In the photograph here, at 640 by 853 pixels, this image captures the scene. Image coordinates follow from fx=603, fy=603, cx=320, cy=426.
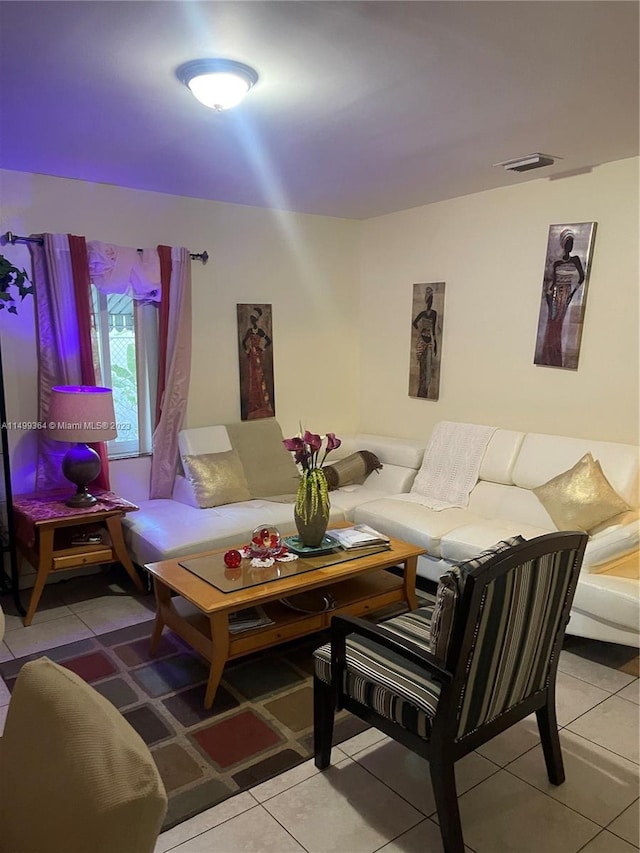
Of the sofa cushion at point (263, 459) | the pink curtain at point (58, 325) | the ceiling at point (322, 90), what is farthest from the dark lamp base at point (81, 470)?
the ceiling at point (322, 90)

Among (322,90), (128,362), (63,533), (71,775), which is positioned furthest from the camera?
(128,362)

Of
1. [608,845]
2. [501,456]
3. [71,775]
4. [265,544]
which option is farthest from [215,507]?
[71,775]

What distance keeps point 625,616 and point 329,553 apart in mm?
1378

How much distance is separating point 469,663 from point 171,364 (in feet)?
9.90

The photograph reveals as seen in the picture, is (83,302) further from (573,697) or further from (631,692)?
(631,692)

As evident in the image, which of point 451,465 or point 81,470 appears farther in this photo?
point 451,465

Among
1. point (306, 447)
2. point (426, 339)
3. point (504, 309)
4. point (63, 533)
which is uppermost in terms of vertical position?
point (504, 309)

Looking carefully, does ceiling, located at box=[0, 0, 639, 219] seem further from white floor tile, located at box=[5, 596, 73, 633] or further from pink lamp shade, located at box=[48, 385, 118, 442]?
white floor tile, located at box=[5, 596, 73, 633]

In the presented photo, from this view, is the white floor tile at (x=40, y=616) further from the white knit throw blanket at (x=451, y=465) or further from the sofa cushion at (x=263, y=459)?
the white knit throw blanket at (x=451, y=465)

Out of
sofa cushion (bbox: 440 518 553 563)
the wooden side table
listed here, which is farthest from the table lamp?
sofa cushion (bbox: 440 518 553 563)

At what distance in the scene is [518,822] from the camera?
6.44 feet

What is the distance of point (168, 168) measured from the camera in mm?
3420

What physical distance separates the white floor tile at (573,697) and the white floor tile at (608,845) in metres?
0.59

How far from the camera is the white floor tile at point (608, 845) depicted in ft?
6.06
